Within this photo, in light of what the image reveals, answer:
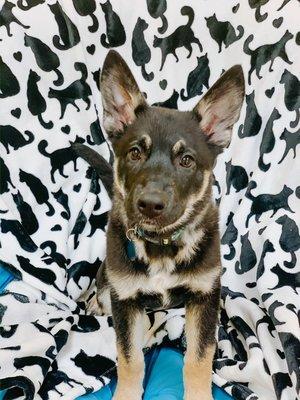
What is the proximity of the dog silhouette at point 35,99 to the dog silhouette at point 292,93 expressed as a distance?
1.07 metres

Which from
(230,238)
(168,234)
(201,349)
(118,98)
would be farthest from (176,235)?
(230,238)

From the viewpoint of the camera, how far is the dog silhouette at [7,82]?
2436 mm

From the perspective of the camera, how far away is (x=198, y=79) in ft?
8.50

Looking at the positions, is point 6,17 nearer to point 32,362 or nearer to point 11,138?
point 11,138

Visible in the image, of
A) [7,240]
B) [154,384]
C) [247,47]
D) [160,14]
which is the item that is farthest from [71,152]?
[154,384]

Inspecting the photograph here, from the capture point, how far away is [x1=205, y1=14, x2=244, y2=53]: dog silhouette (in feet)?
8.29

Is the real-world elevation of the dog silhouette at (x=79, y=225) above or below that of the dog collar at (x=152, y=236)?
above

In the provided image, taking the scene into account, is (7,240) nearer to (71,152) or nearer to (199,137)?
(71,152)

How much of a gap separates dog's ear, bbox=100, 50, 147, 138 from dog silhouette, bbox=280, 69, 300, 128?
0.77 metres

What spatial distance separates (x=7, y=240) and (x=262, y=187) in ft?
3.80

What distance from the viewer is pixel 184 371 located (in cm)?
204

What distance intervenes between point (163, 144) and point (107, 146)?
86cm

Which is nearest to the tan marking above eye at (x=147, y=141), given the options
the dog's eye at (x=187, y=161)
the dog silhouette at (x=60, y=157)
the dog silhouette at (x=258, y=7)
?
the dog's eye at (x=187, y=161)

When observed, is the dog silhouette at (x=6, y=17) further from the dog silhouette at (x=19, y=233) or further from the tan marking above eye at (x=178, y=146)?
the tan marking above eye at (x=178, y=146)
